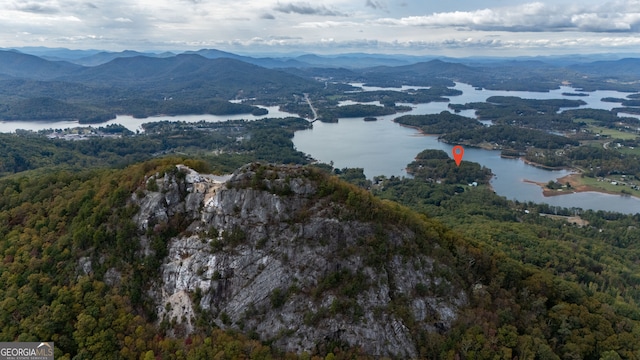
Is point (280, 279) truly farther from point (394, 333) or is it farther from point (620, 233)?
point (620, 233)

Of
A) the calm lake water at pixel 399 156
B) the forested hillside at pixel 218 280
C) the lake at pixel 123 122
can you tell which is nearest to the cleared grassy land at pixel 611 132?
the calm lake water at pixel 399 156

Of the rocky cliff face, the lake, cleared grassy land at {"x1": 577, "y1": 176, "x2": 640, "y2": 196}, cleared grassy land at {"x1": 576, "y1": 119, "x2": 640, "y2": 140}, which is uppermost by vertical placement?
the rocky cliff face

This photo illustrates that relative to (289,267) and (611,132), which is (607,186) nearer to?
(611,132)

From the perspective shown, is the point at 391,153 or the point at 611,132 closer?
the point at 391,153

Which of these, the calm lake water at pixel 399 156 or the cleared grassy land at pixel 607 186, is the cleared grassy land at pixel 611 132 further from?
the cleared grassy land at pixel 607 186

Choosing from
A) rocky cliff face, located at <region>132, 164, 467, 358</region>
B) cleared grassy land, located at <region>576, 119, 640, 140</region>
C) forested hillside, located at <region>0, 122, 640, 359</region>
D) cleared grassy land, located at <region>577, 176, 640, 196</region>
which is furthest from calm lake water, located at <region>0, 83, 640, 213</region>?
rocky cliff face, located at <region>132, 164, 467, 358</region>

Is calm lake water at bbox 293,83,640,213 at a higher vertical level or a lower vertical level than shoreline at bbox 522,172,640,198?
higher

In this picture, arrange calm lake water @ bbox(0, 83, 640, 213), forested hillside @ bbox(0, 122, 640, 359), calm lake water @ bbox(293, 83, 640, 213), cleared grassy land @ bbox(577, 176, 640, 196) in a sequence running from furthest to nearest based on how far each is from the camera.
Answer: cleared grassy land @ bbox(577, 176, 640, 196) → calm lake water @ bbox(0, 83, 640, 213) → calm lake water @ bbox(293, 83, 640, 213) → forested hillside @ bbox(0, 122, 640, 359)

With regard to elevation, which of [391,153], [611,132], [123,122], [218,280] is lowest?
[611,132]

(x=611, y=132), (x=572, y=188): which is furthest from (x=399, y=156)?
(x=611, y=132)

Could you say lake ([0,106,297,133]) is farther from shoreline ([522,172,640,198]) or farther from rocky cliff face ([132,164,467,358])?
rocky cliff face ([132,164,467,358])
